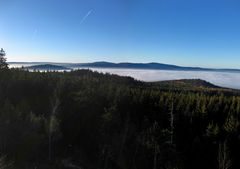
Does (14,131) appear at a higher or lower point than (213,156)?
higher

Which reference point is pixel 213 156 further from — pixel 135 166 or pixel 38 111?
pixel 38 111

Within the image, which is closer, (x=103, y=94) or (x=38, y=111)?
(x=38, y=111)

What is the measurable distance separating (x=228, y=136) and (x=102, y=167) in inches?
985

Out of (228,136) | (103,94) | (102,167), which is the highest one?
(103,94)

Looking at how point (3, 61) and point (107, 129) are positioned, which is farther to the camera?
point (3, 61)

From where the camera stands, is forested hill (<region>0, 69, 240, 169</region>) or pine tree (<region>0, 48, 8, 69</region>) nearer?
forested hill (<region>0, 69, 240, 169</region>)

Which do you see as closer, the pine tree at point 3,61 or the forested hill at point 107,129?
the forested hill at point 107,129

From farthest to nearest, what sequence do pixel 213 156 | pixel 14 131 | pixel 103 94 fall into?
1. pixel 103 94
2. pixel 213 156
3. pixel 14 131

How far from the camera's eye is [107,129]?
207ft

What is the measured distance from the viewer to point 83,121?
7056 cm

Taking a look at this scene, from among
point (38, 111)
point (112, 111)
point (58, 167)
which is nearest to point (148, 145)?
point (58, 167)

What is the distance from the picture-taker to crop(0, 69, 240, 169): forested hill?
48.4 m

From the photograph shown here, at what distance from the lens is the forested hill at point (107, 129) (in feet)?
159

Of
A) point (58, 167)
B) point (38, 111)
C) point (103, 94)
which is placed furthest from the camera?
point (103, 94)
